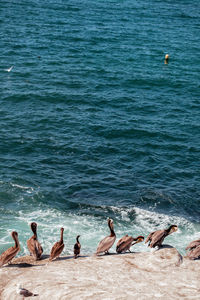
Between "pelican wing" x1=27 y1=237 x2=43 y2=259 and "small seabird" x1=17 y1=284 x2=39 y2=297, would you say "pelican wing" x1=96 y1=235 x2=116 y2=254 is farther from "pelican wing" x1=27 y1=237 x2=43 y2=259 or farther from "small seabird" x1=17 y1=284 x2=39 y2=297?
"small seabird" x1=17 y1=284 x2=39 y2=297

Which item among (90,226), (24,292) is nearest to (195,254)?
(24,292)

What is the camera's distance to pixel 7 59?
67.1m

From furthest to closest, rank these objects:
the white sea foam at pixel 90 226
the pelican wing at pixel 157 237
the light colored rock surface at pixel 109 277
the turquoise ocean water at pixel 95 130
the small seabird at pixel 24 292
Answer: the turquoise ocean water at pixel 95 130
the white sea foam at pixel 90 226
the pelican wing at pixel 157 237
the light colored rock surface at pixel 109 277
the small seabird at pixel 24 292

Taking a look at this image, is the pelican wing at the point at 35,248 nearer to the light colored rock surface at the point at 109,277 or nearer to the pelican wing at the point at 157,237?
the light colored rock surface at the point at 109,277

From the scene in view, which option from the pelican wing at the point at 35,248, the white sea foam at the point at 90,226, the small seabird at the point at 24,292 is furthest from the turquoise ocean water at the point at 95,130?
the small seabird at the point at 24,292

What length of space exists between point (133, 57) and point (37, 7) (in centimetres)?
3466

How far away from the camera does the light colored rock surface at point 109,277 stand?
18066 millimetres

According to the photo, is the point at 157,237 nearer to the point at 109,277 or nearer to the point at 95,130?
A: the point at 109,277

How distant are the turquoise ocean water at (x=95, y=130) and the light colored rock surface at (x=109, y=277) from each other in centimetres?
918

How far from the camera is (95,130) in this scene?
162ft

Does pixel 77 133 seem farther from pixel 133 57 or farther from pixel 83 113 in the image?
pixel 133 57

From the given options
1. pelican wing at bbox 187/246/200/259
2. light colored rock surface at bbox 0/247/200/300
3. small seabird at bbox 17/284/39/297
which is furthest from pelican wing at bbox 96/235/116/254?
small seabird at bbox 17/284/39/297

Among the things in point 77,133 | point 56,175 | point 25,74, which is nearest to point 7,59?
point 25,74

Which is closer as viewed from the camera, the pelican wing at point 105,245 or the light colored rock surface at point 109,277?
the light colored rock surface at point 109,277
